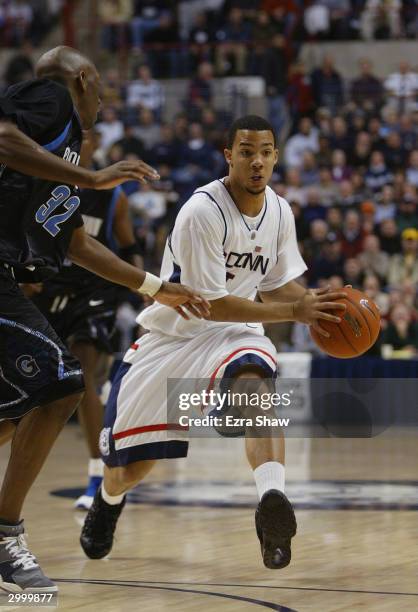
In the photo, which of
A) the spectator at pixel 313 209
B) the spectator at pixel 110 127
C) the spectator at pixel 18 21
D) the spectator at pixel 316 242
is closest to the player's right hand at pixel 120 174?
the spectator at pixel 316 242

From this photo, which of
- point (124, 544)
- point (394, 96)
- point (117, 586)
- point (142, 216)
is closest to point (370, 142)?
point (394, 96)

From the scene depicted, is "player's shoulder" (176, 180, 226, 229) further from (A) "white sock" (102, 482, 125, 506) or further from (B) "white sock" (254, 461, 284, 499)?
(A) "white sock" (102, 482, 125, 506)

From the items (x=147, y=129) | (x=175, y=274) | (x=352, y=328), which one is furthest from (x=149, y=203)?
(x=352, y=328)

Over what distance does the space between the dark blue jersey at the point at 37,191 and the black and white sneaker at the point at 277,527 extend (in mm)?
1388

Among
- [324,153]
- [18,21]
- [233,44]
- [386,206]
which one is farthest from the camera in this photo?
[18,21]

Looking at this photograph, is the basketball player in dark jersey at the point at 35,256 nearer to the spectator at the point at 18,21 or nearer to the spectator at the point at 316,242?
the spectator at the point at 316,242

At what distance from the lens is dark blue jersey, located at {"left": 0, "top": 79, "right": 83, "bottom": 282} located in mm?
4742

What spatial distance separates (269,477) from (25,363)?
119cm

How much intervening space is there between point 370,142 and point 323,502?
9960 millimetres

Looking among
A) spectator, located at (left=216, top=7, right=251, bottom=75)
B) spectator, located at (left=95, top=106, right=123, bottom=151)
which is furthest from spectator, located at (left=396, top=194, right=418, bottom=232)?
spectator, located at (left=216, top=7, right=251, bottom=75)

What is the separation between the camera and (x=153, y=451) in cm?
573

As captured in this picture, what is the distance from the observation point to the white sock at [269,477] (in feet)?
16.8

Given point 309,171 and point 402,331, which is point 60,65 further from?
point 309,171

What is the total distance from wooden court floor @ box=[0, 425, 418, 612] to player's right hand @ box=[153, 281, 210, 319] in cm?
122
